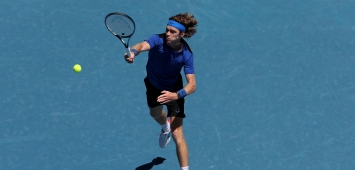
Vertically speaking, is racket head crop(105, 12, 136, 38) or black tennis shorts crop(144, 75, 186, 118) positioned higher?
racket head crop(105, 12, 136, 38)

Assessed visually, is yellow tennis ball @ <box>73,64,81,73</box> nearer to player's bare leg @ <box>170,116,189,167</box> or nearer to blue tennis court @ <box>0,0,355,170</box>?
blue tennis court @ <box>0,0,355,170</box>

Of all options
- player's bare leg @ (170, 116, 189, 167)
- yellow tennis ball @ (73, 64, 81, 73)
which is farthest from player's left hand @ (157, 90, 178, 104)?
yellow tennis ball @ (73, 64, 81, 73)

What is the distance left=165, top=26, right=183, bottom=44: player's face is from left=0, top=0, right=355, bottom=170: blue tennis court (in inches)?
71.1

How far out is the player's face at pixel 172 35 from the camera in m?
7.03

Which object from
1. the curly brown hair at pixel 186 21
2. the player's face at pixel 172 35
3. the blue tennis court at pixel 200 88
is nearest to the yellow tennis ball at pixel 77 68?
the blue tennis court at pixel 200 88

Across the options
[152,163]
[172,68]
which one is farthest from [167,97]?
[152,163]

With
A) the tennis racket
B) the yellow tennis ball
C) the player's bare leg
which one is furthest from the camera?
the yellow tennis ball

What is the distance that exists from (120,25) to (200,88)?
2.34 metres

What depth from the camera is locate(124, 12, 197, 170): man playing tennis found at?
7043 millimetres

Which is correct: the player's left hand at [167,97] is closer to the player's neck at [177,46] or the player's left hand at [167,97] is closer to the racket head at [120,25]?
the player's neck at [177,46]

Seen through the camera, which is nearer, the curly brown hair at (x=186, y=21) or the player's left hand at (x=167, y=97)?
the player's left hand at (x=167, y=97)

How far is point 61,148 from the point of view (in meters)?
8.10

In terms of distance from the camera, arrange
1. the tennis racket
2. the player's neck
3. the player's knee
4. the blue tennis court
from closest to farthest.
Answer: the tennis racket, the player's neck, the player's knee, the blue tennis court

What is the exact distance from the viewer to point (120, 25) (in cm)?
708
